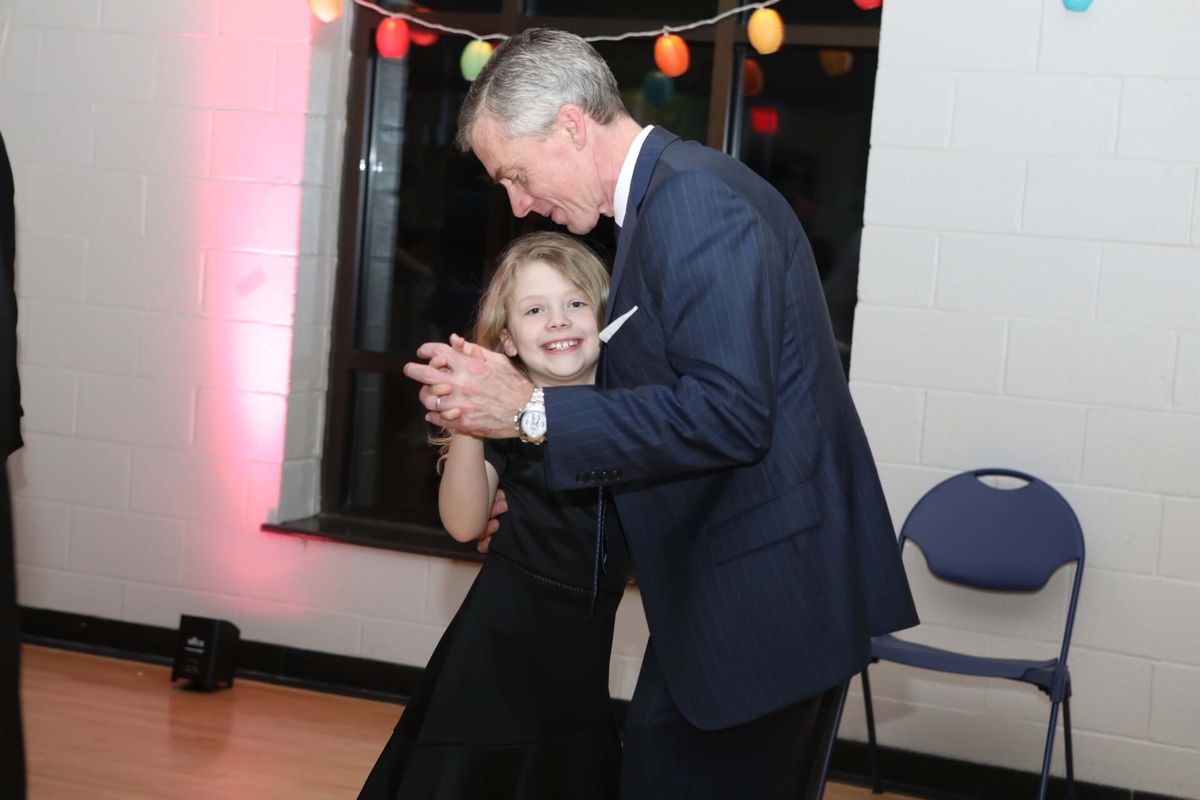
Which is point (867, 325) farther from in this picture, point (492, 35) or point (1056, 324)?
point (492, 35)

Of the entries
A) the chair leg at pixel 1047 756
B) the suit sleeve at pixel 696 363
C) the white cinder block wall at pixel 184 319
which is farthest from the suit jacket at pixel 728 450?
the white cinder block wall at pixel 184 319

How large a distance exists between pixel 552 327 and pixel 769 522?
2.31ft

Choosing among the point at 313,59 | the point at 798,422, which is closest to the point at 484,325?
the point at 798,422

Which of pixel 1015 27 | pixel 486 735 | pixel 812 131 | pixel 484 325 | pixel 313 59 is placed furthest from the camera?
pixel 313 59

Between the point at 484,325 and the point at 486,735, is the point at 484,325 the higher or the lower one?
the higher one

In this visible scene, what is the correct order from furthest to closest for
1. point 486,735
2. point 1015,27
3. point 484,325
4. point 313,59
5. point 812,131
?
point 313,59
point 812,131
point 1015,27
point 484,325
point 486,735

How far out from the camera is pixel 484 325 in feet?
7.83

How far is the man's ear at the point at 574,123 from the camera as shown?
1822 millimetres

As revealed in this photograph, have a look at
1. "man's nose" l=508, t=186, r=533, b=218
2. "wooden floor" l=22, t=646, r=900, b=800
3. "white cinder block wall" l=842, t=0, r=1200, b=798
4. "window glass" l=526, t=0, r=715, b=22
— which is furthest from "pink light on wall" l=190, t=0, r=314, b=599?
"man's nose" l=508, t=186, r=533, b=218

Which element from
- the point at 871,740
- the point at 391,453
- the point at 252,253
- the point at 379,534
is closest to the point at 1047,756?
the point at 871,740

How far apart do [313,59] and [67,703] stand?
76.3 inches

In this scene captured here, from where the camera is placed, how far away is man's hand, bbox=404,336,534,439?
1720 millimetres

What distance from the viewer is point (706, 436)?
159cm

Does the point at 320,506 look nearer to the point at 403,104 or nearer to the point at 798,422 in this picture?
the point at 403,104
